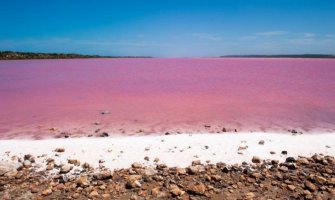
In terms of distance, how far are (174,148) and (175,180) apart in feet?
4.85

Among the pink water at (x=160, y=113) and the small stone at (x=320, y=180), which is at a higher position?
the small stone at (x=320, y=180)

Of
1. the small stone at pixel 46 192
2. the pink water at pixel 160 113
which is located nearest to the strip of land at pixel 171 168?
the small stone at pixel 46 192

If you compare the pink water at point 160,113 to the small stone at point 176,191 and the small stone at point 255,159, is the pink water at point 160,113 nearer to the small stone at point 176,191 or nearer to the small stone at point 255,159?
the small stone at point 255,159

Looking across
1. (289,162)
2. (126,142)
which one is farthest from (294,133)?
(126,142)

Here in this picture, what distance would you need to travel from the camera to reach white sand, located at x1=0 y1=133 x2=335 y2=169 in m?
5.30

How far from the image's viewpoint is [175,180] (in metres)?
4.39

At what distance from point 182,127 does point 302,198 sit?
14.4ft

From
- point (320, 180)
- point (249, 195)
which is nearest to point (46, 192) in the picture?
point (249, 195)

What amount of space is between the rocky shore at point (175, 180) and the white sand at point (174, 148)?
→ 30 cm

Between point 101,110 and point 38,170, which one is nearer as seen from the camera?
point 38,170

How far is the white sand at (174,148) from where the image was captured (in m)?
5.30

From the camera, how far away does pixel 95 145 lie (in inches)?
239

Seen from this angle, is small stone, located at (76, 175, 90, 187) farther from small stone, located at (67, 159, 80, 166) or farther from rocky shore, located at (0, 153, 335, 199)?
small stone, located at (67, 159, 80, 166)

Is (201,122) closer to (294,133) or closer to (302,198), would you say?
(294,133)
